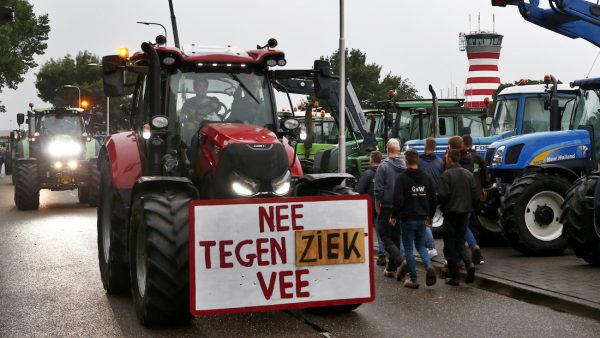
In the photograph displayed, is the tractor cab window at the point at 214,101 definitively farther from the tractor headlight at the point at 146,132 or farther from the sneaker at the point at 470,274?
the sneaker at the point at 470,274

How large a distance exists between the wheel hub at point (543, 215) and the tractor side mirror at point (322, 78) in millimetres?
5212

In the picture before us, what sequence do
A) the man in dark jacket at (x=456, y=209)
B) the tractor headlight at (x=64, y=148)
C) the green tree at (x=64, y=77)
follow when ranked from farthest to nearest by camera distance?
the green tree at (x=64, y=77)
the tractor headlight at (x=64, y=148)
the man in dark jacket at (x=456, y=209)

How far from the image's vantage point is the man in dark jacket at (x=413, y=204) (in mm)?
11258

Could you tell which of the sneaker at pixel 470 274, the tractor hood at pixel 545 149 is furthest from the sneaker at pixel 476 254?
the tractor hood at pixel 545 149

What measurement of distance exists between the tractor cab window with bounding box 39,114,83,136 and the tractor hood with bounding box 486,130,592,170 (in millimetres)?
15735

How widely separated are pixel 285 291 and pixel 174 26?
49.1ft

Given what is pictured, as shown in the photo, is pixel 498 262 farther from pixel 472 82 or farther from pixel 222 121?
pixel 472 82

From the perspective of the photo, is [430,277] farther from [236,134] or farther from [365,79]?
[365,79]

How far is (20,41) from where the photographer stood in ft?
192

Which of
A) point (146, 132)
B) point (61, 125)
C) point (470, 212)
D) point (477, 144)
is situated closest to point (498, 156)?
point (477, 144)

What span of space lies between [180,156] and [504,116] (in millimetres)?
9073

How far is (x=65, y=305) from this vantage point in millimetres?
10180

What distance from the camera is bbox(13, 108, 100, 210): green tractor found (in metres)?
24.5

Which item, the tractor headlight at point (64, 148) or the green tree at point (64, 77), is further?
the green tree at point (64, 77)
